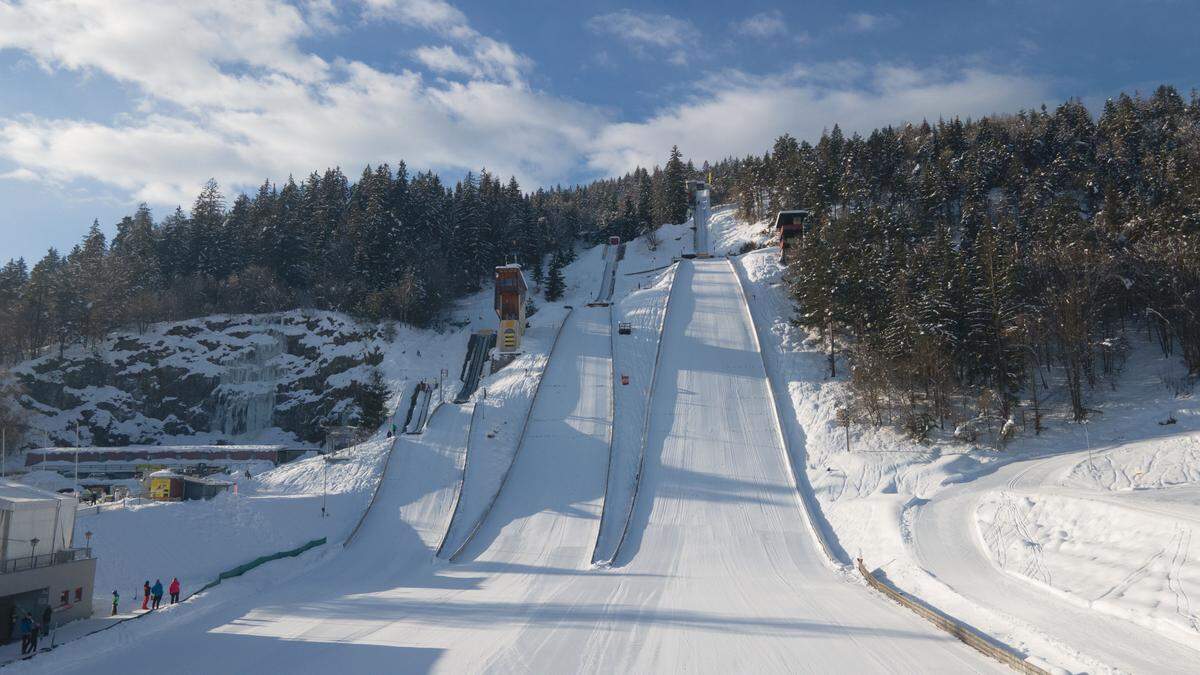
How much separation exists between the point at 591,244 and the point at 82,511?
63153 millimetres

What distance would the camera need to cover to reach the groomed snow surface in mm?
11336

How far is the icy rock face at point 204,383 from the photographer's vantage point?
42.0 metres

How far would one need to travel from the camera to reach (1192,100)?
59.6 metres

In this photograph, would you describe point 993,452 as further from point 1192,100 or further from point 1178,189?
point 1192,100

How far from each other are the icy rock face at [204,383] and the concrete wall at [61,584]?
2411 centimetres

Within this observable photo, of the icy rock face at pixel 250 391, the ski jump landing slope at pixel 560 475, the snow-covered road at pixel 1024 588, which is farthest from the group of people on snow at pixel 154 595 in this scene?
the icy rock face at pixel 250 391

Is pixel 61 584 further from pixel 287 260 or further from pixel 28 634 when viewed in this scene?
pixel 287 260

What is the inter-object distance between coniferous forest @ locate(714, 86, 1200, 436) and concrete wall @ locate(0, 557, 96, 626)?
2799cm

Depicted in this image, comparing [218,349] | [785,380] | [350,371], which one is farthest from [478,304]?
[785,380]

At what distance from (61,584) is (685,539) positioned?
55.8ft

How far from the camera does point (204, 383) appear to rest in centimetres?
4428

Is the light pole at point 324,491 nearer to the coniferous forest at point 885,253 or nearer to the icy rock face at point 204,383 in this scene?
the icy rock face at point 204,383

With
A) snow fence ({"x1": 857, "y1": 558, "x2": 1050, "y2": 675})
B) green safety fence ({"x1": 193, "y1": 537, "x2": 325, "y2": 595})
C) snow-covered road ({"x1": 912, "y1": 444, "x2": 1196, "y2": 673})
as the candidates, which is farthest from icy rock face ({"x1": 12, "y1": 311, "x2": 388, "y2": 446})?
snow fence ({"x1": 857, "y1": 558, "x2": 1050, "y2": 675})

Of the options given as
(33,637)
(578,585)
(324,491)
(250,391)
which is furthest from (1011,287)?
(250,391)
